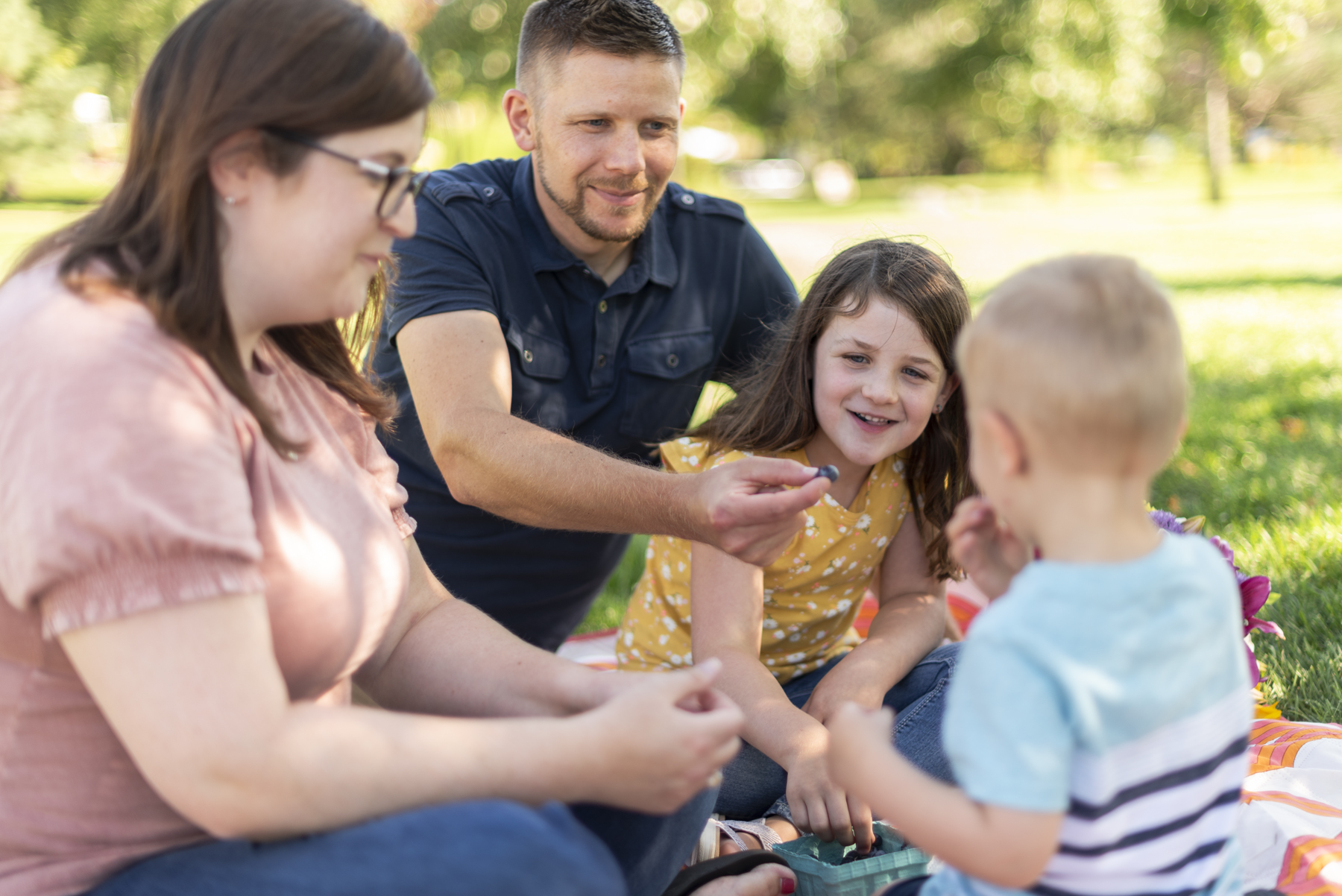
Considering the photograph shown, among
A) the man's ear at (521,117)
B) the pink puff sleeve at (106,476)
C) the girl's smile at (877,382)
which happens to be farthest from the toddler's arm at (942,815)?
the man's ear at (521,117)

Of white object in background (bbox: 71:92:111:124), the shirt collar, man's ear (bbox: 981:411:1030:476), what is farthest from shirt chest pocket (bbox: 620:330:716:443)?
white object in background (bbox: 71:92:111:124)

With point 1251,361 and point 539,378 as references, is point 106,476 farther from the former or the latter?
point 1251,361

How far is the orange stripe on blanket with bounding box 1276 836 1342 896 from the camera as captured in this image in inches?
85.7

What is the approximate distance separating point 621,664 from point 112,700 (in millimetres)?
1854

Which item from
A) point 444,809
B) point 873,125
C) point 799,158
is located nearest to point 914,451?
point 444,809

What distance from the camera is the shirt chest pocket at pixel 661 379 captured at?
3332 mm

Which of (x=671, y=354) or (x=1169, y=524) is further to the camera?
(x=671, y=354)

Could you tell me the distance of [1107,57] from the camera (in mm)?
→ 21906

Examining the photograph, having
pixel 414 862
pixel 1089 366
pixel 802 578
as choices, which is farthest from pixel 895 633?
pixel 414 862

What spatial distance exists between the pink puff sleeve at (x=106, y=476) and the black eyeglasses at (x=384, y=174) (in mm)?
331

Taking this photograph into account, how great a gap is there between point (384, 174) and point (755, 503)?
941mm

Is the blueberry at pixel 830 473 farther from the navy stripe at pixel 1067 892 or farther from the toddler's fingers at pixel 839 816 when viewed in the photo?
the navy stripe at pixel 1067 892

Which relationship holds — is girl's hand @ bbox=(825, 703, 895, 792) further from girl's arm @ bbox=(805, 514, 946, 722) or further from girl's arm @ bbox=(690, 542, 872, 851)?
girl's arm @ bbox=(805, 514, 946, 722)

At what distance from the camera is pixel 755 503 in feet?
7.30
